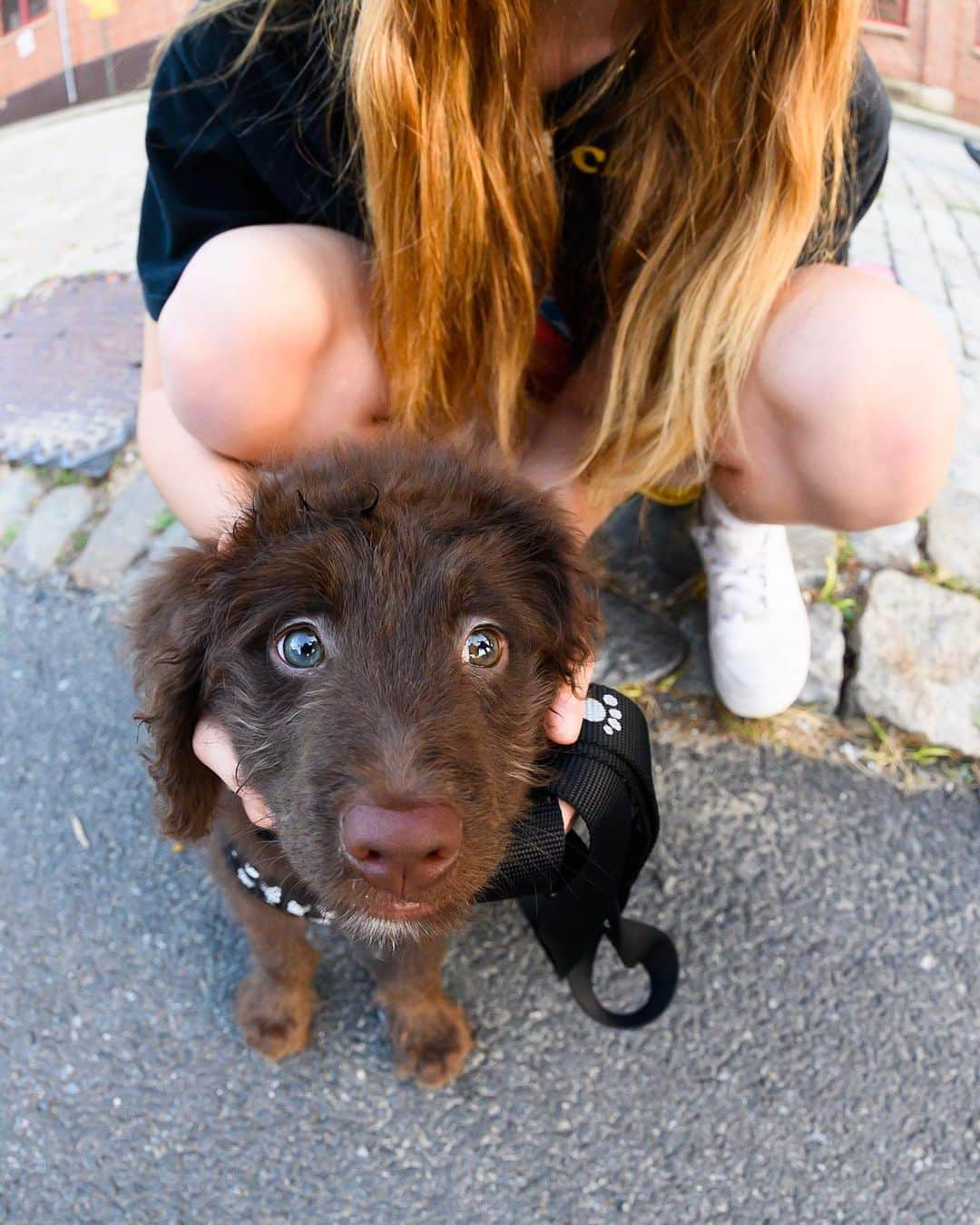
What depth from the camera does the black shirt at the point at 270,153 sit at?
228 centimetres

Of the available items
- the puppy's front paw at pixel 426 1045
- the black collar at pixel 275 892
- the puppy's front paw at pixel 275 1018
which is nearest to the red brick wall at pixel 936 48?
the black collar at pixel 275 892

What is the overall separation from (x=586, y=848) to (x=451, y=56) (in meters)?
1.56

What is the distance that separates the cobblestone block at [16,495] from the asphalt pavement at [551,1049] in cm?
106

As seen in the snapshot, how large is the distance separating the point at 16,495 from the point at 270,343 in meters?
1.62

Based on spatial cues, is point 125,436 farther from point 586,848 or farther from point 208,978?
point 586,848

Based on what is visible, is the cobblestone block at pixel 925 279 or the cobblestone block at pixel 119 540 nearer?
the cobblestone block at pixel 119 540

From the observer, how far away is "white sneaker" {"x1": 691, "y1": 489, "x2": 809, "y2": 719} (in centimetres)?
262

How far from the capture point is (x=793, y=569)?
301cm

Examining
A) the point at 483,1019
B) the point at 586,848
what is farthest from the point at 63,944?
the point at 586,848

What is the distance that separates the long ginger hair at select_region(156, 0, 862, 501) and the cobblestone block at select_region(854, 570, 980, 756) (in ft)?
2.53

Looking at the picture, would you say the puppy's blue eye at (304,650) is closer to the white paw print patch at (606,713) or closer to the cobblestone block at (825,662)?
the white paw print patch at (606,713)

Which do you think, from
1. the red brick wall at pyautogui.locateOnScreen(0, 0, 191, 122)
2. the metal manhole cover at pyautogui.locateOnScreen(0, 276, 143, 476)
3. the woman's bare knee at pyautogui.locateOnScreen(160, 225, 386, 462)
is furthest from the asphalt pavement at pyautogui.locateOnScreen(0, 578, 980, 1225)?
the red brick wall at pyautogui.locateOnScreen(0, 0, 191, 122)

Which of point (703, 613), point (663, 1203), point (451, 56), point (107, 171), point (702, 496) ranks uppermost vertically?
point (451, 56)

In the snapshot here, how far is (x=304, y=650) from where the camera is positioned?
5.30 ft
